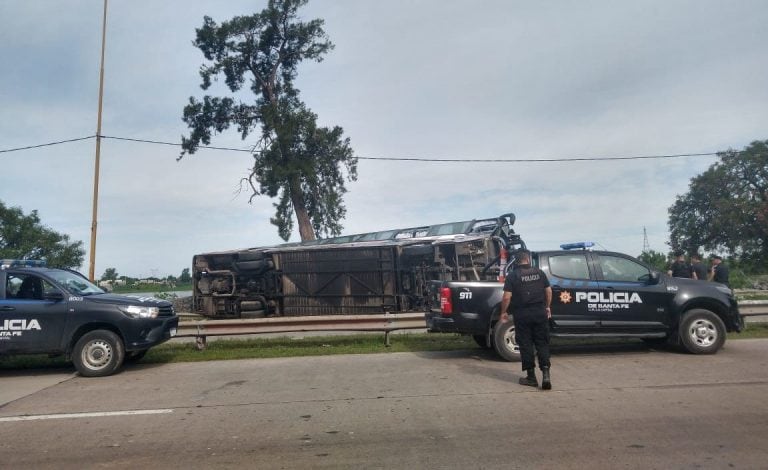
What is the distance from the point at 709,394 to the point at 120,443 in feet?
21.2

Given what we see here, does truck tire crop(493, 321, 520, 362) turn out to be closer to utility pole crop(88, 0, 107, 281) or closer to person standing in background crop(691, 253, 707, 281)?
person standing in background crop(691, 253, 707, 281)

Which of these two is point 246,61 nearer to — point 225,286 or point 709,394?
point 225,286

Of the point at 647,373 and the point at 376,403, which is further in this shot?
the point at 647,373

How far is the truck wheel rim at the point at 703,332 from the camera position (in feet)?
31.1

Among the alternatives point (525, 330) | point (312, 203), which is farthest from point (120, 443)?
point (312, 203)

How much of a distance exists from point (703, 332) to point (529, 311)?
12.7 feet

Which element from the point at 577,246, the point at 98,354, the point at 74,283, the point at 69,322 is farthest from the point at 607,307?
the point at 74,283

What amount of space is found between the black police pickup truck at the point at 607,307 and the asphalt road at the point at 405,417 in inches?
16.4

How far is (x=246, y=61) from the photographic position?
100 ft

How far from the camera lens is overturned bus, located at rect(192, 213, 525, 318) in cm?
1640

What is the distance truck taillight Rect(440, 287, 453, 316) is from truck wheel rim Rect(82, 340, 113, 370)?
17.6 ft

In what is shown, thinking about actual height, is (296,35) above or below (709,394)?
above

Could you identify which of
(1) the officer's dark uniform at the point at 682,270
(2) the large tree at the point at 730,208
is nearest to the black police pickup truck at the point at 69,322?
(1) the officer's dark uniform at the point at 682,270

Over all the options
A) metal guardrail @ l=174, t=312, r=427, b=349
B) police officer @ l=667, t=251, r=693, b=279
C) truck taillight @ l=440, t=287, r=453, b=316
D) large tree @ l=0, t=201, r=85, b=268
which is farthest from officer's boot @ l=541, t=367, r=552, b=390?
large tree @ l=0, t=201, r=85, b=268
